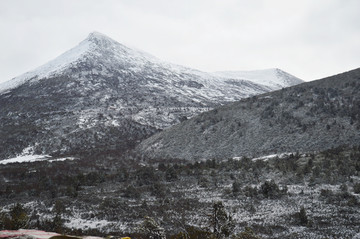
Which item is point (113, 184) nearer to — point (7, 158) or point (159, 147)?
point (159, 147)

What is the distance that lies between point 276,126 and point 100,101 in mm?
51259

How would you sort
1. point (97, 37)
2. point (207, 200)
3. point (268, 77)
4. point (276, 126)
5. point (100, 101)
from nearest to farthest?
point (207, 200) < point (276, 126) < point (100, 101) < point (97, 37) < point (268, 77)

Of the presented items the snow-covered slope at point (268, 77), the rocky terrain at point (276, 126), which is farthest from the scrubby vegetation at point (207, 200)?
the snow-covered slope at point (268, 77)

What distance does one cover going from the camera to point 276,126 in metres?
32.1

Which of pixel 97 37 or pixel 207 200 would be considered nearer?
pixel 207 200

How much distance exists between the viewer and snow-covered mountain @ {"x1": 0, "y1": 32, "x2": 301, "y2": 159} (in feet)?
150

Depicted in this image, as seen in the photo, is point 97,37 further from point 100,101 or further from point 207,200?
point 207,200

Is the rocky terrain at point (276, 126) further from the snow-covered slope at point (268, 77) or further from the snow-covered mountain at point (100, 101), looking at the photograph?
the snow-covered slope at point (268, 77)

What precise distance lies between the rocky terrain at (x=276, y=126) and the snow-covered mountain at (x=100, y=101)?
11855 mm

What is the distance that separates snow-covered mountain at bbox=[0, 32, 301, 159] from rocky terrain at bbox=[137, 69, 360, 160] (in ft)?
38.9

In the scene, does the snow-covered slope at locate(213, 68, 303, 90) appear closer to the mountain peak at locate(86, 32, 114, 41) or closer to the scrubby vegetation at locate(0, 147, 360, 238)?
the mountain peak at locate(86, 32, 114, 41)

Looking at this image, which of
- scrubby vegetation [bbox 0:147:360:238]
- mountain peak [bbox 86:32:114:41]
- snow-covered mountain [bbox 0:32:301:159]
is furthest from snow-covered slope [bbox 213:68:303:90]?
scrubby vegetation [bbox 0:147:360:238]

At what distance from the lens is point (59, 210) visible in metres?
14.2

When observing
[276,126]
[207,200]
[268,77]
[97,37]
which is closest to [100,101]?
[276,126]
